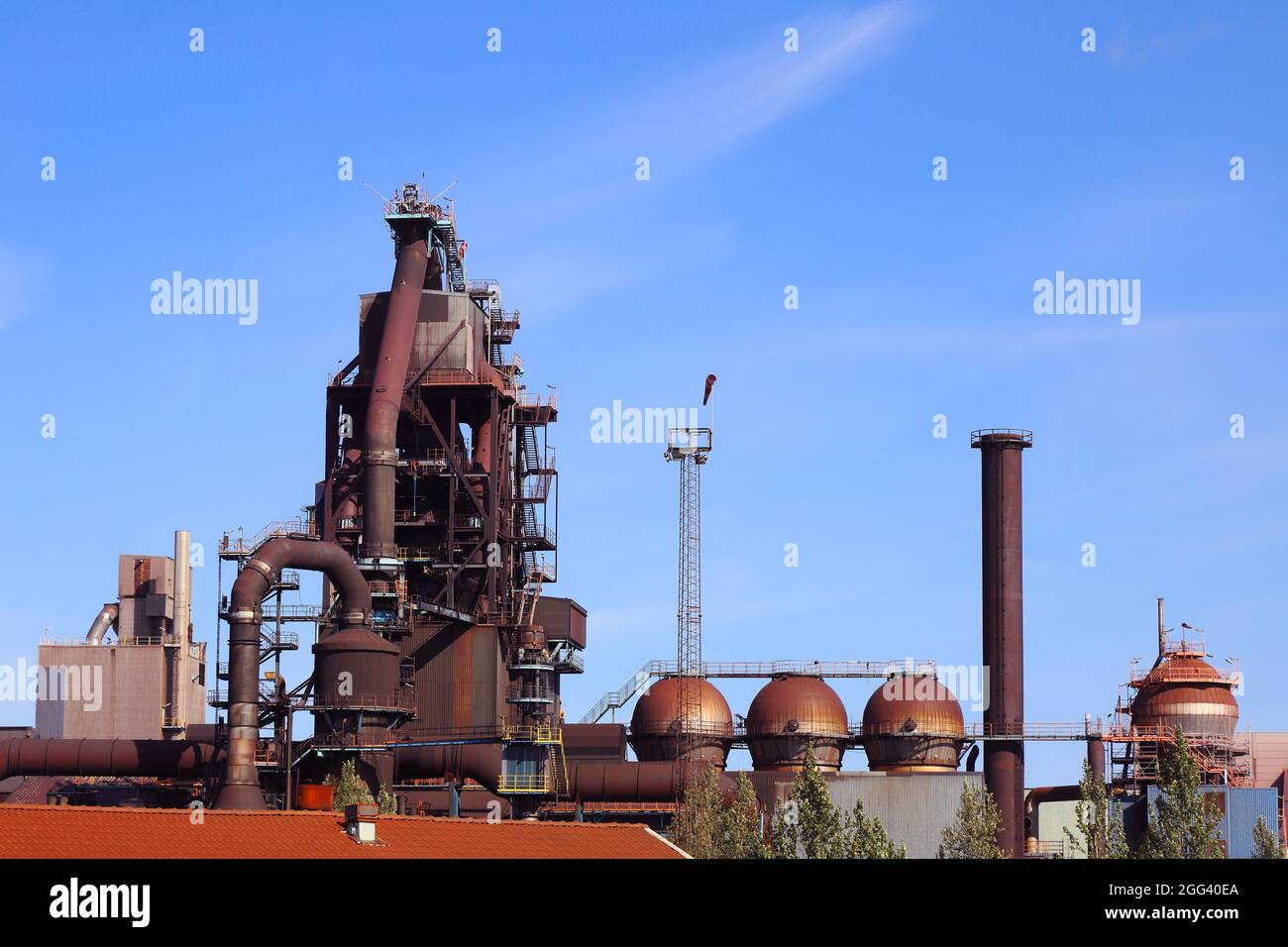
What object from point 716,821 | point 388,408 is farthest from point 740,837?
point 388,408

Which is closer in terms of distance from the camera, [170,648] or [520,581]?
[520,581]

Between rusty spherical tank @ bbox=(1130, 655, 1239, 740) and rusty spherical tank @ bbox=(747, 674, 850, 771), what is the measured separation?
1470cm

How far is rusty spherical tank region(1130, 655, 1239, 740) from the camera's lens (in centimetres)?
8944

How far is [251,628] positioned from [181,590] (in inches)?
1356

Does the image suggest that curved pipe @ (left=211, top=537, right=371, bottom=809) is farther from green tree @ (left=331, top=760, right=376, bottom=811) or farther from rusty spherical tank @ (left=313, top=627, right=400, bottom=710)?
green tree @ (left=331, top=760, right=376, bottom=811)

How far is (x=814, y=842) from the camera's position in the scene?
49844 millimetres

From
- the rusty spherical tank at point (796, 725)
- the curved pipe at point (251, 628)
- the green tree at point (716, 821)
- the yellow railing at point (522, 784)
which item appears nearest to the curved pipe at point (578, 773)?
the yellow railing at point (522, 784)

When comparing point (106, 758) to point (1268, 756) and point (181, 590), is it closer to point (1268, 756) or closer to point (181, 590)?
point (181, 590)

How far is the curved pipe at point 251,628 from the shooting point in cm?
6894

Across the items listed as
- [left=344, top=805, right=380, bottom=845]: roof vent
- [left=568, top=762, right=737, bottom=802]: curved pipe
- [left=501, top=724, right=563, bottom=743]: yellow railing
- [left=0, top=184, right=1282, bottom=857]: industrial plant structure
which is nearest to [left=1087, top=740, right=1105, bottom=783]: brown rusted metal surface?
[left=0, top=184, right=1282, bottom=857]: industrial plant structure
